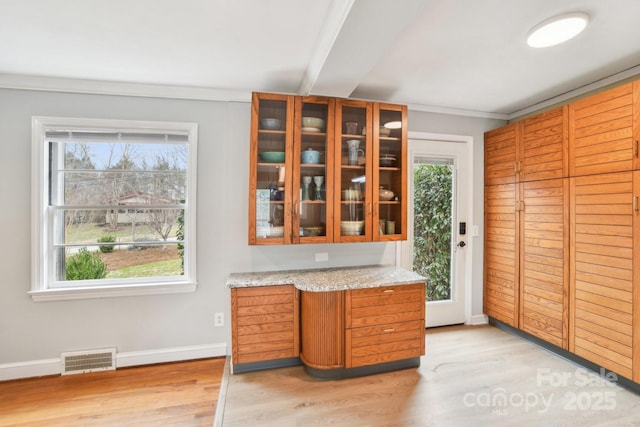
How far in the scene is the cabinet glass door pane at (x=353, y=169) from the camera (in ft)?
8.35

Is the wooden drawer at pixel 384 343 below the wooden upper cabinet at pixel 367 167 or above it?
below

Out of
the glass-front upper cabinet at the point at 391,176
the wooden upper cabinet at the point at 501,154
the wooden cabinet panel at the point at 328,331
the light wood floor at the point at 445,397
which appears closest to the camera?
the light wood floor at the point at 445,397

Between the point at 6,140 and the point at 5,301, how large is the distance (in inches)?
49.6

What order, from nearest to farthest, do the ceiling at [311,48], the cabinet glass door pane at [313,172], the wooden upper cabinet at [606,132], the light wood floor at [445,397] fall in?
the ceiling at [311,48]
the light wood floor at [445,397]
the wooden upper cabinet at [606,132]
the cabinet glass door pane at [313,172]

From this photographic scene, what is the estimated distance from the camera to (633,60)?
212cm

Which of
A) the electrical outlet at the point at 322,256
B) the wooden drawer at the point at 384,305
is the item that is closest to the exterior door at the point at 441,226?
the wooden drawer at the point at 384,305

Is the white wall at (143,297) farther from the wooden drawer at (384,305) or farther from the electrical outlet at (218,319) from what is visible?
the wooden drawer at (384,305)

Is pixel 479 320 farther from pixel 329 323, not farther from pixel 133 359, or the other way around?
pixel 133 359

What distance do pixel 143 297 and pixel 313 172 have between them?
1.81m

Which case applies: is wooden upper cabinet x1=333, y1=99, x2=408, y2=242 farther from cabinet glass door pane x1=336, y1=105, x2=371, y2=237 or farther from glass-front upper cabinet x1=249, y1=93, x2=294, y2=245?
glass-front upper cabinet x1=249, y1=93, x2=294, y2=245

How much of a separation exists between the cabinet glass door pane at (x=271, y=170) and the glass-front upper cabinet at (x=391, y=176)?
0.83 m

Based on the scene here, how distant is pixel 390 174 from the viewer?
105 inches

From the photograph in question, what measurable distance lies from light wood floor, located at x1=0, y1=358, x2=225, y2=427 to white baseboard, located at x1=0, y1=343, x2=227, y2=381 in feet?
0.15

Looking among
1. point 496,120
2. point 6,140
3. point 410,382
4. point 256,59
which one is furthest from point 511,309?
point 6,140
